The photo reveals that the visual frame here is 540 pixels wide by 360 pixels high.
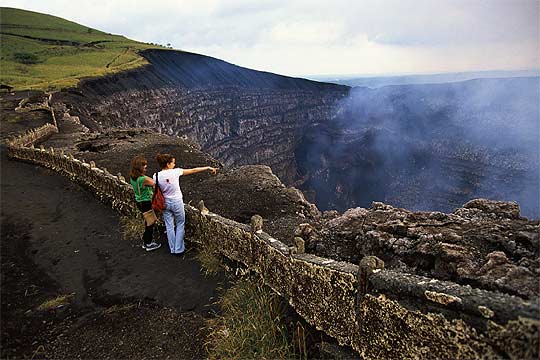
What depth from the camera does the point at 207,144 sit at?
63.8m

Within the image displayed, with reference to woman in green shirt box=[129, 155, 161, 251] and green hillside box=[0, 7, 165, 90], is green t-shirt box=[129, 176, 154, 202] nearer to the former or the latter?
woman in green shirt box=[129, 155, 161, 251]

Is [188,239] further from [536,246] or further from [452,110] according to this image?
[452,110]

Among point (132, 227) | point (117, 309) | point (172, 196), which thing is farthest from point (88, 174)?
point (117, 309)

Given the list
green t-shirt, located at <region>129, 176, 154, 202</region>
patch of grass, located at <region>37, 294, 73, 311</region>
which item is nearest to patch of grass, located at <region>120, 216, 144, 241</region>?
green t-shirt, located at <region>129, 176, 154, 202</region>

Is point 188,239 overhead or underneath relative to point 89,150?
underneath

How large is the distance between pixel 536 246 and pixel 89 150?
2434cm

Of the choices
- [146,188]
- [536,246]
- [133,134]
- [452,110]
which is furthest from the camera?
[452,110]

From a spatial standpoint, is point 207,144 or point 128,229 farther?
point 207,144

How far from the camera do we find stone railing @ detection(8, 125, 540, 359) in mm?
3389

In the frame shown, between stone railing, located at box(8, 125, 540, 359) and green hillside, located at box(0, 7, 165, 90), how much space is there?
4967 centimetres

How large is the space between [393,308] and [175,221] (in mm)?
6337

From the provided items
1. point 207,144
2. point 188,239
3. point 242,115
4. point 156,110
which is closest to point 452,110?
point 242,115

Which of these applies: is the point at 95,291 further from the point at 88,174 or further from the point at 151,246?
the point at 88,174

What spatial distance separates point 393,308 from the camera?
437 centimetres
